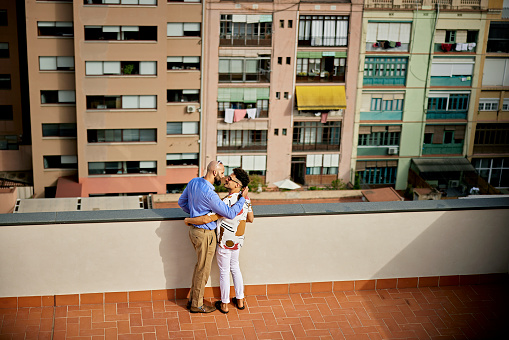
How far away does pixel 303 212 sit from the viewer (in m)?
7.48

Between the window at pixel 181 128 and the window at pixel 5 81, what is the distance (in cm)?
904

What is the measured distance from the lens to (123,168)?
121 ft

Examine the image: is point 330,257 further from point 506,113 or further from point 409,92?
point 506,113

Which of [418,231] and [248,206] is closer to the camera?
[248,206]

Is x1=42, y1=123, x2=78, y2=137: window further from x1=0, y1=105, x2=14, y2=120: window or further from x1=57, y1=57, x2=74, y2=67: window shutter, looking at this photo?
x1=57, y1=57, x2=74, y2=67: window shutter

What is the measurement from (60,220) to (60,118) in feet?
99.3

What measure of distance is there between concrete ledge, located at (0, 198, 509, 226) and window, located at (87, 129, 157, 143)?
29.5 metres

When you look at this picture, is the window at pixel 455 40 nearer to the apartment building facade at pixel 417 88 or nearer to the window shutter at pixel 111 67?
the apartment building facade at pixel 417 88

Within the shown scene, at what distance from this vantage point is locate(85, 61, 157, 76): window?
113 ft

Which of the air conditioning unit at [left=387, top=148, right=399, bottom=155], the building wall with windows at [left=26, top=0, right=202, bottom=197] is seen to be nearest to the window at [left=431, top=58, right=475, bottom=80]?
the air conditioning unit at [left=387, top=148, right=399, bottom=155]

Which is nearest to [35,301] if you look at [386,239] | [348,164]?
[386,239]

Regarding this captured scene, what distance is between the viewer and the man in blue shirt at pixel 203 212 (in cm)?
689

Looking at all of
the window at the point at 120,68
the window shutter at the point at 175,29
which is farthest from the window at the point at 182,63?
the window shutter at the point at 175,29

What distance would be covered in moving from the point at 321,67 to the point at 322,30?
6.91ft
